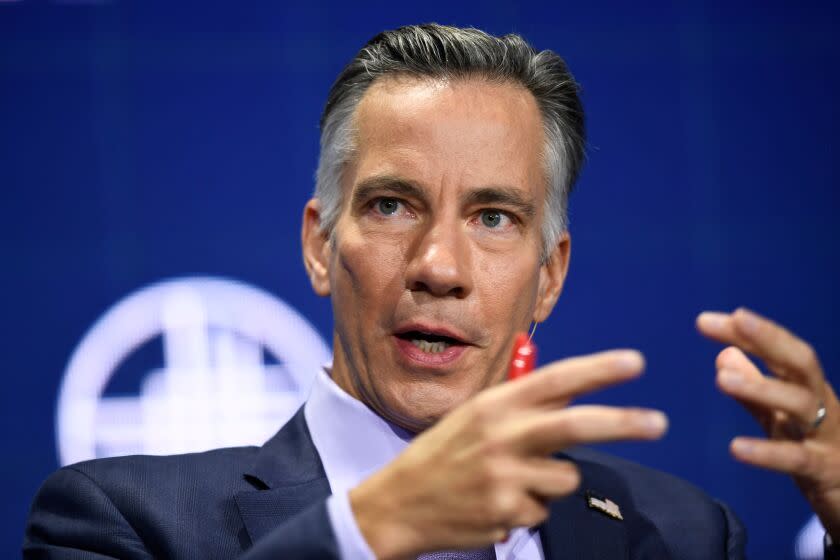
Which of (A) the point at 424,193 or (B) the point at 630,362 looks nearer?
(B) the point at 630,362

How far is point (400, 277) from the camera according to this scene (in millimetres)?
2252

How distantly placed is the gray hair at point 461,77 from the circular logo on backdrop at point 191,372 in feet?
2.77

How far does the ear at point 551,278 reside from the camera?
2.63m

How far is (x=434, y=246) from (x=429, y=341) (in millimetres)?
203

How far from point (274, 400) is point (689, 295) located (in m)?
1.42

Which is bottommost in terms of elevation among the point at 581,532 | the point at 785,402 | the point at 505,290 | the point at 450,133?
the point at 581,532

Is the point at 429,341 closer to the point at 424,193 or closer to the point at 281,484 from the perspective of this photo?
the point at 424,193

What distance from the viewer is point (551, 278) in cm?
268


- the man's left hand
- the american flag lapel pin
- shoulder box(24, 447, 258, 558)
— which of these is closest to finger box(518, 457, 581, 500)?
the man's left hand

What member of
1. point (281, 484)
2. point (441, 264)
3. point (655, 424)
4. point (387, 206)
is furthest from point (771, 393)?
point (281, 484)

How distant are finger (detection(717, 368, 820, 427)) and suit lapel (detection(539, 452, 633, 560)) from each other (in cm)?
75

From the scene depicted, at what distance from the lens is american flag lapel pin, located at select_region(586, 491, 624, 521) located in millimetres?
2484

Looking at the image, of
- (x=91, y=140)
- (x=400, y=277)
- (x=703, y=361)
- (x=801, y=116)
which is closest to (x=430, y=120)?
(x=400, y=277)

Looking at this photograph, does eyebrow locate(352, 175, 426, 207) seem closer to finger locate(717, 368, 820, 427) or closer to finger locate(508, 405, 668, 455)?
finger locate(717, 368, 820, 427)
